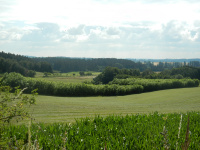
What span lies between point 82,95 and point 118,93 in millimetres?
7349

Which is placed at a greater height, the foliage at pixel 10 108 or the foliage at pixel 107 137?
the foliage at pixel 10 108

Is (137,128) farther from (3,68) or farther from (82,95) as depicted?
(3,68)

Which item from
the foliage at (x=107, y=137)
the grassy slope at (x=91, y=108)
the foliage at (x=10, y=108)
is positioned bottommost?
the grassy slope at (x=91, y=108)

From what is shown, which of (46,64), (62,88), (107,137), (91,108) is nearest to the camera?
(107,137)

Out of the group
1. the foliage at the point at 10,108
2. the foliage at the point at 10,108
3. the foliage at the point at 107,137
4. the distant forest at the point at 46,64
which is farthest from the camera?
the distant forest at the point at 46,64

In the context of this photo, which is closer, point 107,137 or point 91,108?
point 107,137

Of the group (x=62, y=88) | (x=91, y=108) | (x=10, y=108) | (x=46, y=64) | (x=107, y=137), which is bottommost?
(x=91, y=108)

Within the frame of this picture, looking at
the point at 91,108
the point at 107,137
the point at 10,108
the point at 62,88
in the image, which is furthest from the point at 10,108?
the point at 62,88

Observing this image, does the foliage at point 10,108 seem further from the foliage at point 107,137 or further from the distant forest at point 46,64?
the distant forest at point 46,64

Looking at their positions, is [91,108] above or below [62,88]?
below

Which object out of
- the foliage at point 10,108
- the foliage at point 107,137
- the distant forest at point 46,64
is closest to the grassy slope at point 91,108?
the foliage at point 107,137

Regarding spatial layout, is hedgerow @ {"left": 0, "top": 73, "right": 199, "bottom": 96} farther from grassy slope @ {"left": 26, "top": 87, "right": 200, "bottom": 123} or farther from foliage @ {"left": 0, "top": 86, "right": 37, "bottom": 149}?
foliage @ {"left": 0, "top": 86, "right": 37, "bottom": 149}

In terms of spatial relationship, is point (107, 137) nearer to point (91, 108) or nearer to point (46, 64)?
point (91, 108)

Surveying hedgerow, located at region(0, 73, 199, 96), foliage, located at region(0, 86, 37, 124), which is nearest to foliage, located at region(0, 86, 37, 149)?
foliage, located at region(0, 86, 37, 124)
